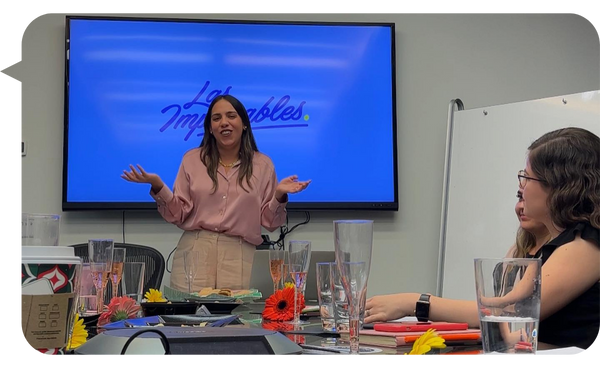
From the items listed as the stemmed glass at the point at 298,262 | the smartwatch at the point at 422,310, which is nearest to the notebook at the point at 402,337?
the smartwatch at the point at 422,310

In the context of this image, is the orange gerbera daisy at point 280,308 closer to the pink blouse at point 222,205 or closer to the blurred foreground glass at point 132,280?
the blurred foreground glass at point 132,280

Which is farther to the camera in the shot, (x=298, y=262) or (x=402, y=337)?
(x=298, y=262)

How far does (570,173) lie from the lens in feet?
4.96

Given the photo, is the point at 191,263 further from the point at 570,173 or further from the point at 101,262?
the point at 570,173

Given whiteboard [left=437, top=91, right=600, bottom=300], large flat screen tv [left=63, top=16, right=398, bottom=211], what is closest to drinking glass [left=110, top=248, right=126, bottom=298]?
large flat screen tv [left=63, top=16, right=398, bottom=211]

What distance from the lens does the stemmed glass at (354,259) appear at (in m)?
0.97

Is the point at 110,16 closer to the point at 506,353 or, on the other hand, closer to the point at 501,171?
the point at 501,171

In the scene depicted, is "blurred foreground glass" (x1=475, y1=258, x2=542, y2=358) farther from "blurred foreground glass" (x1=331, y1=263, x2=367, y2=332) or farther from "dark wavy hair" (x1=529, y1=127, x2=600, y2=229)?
"dark wavy hair" (x1=529, y1=127, x2=600, y2=229)

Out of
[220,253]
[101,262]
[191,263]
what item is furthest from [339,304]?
[220,253]

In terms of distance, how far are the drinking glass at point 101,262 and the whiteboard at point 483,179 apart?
8.20 feet

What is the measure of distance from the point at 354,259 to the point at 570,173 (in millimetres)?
745

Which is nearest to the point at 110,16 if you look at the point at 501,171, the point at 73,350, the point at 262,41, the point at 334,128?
the point at 262,41

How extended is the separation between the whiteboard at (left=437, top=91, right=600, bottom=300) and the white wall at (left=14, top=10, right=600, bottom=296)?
0.10 metres

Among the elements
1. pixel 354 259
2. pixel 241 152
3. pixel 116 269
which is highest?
pixel 241 152
